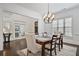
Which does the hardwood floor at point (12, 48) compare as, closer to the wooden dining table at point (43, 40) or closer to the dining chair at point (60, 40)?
the wooden dining table at point (43, 40)

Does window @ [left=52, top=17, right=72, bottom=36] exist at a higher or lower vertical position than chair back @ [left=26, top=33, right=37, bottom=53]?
higher

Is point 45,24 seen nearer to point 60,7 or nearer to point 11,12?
point 60,7

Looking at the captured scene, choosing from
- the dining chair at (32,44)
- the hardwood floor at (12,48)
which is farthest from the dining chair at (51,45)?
the hardwood floor at (12,48)

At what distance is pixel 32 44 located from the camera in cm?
243

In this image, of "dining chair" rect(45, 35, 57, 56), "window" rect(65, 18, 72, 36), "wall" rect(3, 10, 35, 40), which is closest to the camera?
"wall" rect(3, 10, 35, 40)

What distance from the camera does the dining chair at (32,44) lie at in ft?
7.61

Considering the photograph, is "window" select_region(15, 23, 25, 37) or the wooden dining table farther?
the wooden dining table

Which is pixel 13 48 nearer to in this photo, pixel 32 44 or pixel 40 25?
pixel 32 44

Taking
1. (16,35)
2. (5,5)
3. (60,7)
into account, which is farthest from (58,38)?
(5,5)

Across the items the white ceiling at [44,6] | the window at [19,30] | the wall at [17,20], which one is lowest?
the window at [19,30]

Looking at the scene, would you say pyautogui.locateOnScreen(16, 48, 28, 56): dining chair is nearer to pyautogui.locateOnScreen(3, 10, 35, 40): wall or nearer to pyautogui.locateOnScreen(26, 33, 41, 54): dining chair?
pyautogui.locateOnScreen(26, 33, 41, 54): dining chair

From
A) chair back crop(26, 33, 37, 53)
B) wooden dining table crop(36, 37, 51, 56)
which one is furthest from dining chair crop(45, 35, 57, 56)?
chair back crop(26, 33, 37, 53)

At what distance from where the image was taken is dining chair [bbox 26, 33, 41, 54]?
2318 millimetres

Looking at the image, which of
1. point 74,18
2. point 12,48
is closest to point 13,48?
point 12,48
